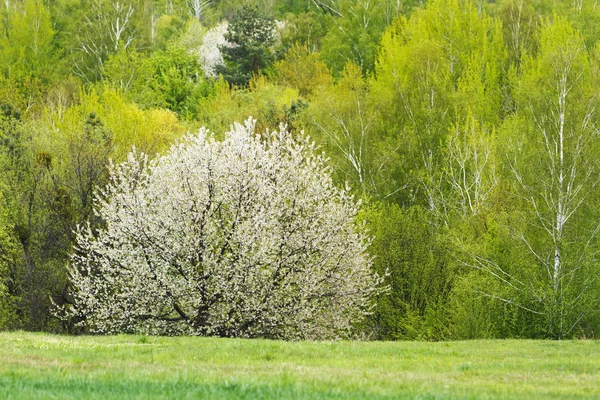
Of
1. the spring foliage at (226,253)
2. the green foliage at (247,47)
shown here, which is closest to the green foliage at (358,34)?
the green foliage at (247,47)

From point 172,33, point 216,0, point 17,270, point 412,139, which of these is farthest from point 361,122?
point 216,0

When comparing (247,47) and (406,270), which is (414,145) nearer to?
(406,270)

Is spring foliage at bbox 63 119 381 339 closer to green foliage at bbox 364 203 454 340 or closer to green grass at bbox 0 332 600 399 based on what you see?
green foliage at bbox 364 203 454 340

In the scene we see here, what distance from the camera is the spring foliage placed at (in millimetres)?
28891

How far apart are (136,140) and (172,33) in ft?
176

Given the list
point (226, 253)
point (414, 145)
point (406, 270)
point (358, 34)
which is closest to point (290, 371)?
point (226, 253)

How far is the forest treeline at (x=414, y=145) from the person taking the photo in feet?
102

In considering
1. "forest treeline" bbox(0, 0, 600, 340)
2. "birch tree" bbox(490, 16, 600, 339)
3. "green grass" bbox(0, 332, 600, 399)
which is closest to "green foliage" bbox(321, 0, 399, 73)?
"forest treeline" bbox(0, 0, 600, 340)

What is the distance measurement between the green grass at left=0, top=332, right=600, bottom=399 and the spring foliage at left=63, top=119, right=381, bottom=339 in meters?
8.46

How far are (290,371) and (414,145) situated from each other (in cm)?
3317

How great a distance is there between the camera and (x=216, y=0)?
125438mm

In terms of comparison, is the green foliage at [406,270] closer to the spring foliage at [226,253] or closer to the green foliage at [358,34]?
the spring foliage at [226,253]

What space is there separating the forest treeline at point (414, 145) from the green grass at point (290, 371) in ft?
37.0

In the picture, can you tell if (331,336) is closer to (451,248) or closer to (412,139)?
(451,248)
